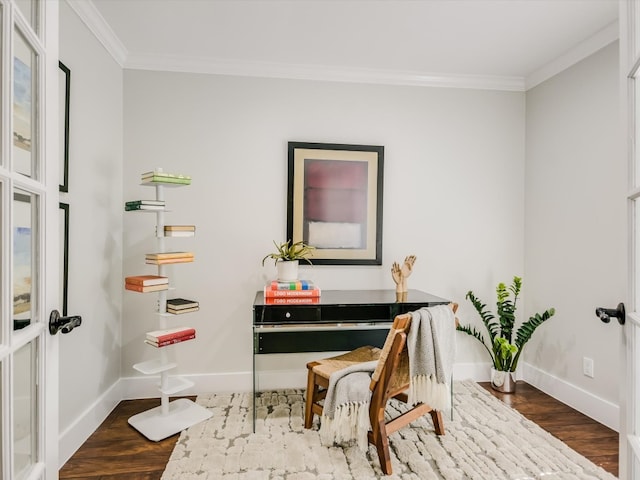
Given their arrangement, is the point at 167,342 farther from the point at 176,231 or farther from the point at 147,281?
the point at 176,231

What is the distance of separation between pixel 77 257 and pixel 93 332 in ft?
1.67

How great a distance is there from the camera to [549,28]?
246 centimetres

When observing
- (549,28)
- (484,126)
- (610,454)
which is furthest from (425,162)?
(610,454)

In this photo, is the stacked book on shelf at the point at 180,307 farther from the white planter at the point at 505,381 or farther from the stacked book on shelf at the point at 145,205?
the white planter at the point at 505,381

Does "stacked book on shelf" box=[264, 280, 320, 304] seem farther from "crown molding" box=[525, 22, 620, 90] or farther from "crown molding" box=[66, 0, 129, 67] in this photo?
"crown molding" box=[525, 22, 620, 90]

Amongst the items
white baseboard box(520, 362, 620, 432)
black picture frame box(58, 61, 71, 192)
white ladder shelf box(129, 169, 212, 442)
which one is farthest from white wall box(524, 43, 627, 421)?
black picture frame box(58, 61, 71, 192)

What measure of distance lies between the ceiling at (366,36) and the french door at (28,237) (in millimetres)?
1465

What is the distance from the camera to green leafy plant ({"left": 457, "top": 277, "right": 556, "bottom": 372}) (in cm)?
284

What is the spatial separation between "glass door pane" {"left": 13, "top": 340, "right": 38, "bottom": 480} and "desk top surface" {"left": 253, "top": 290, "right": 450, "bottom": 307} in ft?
4.76

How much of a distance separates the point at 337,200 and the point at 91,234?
5.61 ft

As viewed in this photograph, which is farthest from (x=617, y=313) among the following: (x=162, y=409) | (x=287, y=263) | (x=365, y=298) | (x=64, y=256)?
(x=162, y=409)

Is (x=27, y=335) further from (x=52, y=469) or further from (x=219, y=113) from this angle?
(x=219, y=113)

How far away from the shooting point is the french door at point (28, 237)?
2.78 ft

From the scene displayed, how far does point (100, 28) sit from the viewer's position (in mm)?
2387
